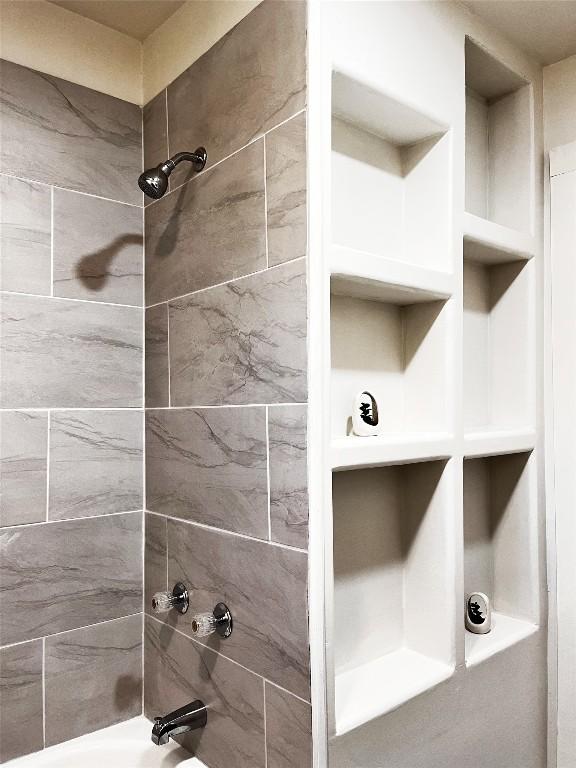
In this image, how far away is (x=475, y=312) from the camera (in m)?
1.76

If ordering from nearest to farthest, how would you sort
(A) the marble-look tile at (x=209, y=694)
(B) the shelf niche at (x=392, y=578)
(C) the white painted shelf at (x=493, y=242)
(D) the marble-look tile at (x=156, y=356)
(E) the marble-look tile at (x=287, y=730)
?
(E) the marble-look tile at (x=287, y=730) → (A) the marble-look tile at (x=209, y=694) → (B) the shelf niche at (x=392, y=578) → (C) the white painted shelf at (x=493, y=242) → (D) the marble-look tile at (x=156, y=356)

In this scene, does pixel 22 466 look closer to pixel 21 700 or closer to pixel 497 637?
pixel 21 700

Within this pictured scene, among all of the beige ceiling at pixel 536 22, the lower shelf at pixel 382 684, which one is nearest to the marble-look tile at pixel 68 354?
the lower shelf at pixel 382 684

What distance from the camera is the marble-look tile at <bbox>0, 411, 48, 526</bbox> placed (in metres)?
1.45

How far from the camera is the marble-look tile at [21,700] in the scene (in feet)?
4.74

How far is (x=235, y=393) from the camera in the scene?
1.36 meters

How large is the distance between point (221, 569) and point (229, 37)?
1.25 metres

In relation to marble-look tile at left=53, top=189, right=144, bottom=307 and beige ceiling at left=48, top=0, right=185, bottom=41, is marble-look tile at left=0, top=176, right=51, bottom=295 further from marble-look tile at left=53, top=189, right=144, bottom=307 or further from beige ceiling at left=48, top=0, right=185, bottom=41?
beige ceiling at left=48, top=0, right=185, bottom=41

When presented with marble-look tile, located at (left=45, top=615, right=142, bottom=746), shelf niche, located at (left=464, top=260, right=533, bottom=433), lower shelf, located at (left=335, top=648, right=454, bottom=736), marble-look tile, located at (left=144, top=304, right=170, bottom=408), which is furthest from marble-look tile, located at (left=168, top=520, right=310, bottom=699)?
shelf niche, located at (left=464, top=260, right=533, bottom=433)

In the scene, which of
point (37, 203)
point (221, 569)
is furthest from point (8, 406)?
point (221, 569)

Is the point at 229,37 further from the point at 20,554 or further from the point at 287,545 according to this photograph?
the point at 20,554

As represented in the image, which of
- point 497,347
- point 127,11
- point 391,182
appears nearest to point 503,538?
point 497,347

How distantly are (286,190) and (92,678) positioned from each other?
1340mm

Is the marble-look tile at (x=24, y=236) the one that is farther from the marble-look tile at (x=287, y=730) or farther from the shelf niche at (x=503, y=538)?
the shelf niche at (x=503, y=538)
